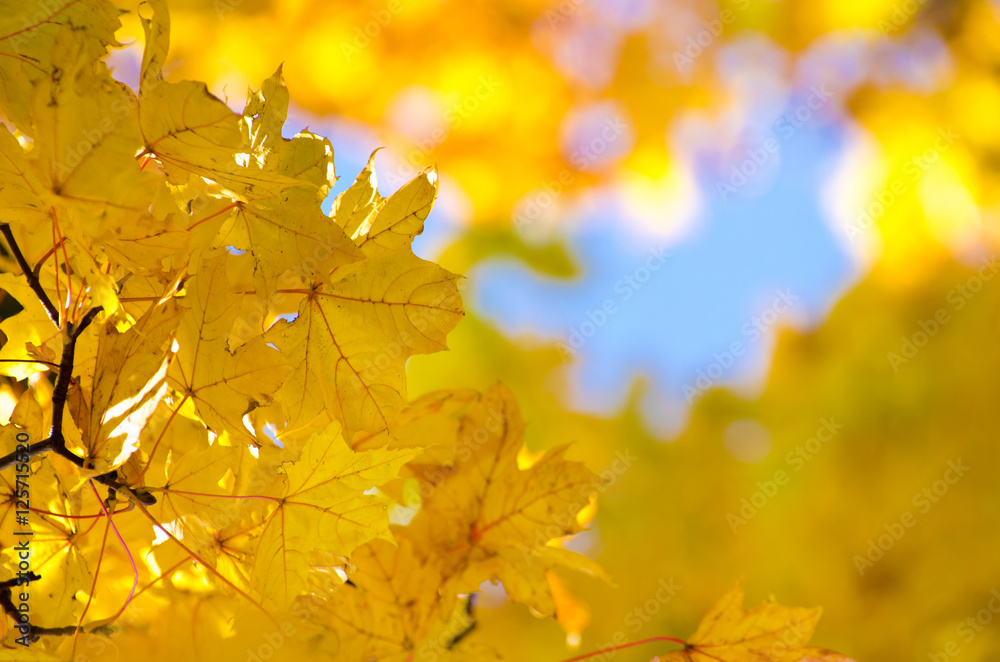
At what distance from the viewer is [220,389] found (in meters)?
0.37

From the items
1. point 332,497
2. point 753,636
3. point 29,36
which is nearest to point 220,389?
point 332,497

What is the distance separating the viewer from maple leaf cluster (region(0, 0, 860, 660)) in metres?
0.32

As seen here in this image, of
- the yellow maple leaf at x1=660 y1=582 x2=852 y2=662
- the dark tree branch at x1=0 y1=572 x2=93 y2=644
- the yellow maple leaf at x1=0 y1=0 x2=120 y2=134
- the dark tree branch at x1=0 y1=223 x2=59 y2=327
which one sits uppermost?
the yellow maple leaf at x1=0 y1=0 x2=120 y2=134

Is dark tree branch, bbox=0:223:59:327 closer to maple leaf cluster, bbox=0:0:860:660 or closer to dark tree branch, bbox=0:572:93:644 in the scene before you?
maple leaf cluster, bbox=0:0:860:660

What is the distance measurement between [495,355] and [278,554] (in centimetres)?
99

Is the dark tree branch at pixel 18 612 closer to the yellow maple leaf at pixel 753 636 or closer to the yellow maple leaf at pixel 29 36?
the yellow maple leaf at pixel 29 36

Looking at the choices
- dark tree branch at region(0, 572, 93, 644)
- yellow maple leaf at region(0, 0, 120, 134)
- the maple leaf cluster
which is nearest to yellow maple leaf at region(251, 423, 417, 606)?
the maple leaf cluster

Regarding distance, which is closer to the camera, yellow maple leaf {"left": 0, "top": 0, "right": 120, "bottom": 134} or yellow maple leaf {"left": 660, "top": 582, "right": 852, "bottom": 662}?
yellow maple leaf {"left": 0, "top": 0, "right": 120, "bottom": 134}

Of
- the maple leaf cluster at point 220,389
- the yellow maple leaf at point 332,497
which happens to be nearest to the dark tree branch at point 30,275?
the maple leaf cluster at point 220,389

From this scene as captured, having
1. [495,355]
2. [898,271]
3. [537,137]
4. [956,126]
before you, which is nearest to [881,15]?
[956,126]

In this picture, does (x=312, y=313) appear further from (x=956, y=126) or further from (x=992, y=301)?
(x=956, y=126)

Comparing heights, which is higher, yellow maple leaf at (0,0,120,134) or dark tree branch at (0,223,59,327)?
yellow maple leaf at (0,0,120,134)

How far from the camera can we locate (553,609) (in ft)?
1.77

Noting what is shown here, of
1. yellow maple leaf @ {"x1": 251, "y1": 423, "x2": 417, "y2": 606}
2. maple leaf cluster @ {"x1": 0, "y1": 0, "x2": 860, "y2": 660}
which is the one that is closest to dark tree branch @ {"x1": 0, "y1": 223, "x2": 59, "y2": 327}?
maple leaf cluster @ {"x1": 0, "y1": 0, "x2": 860, "y2": 660}
